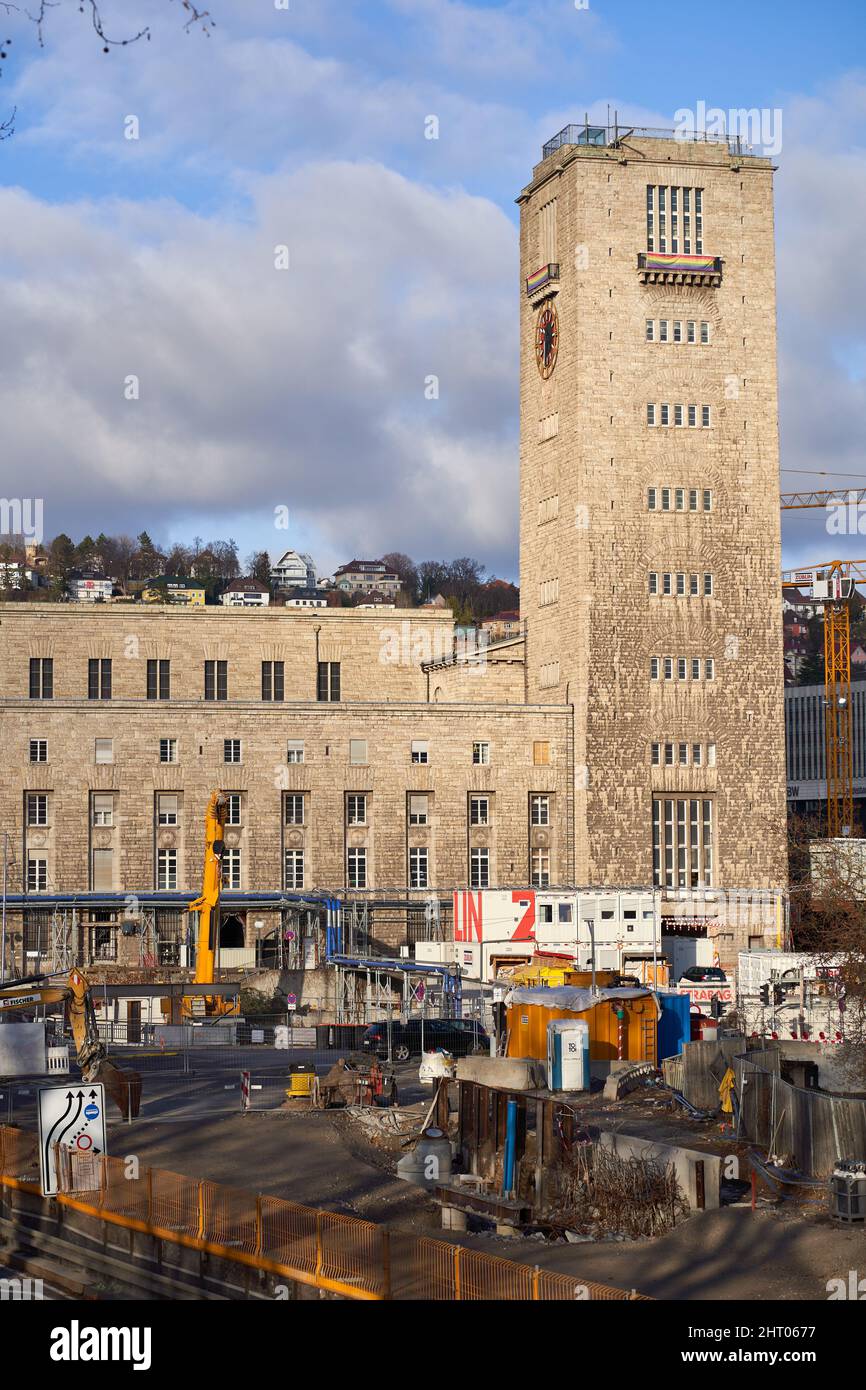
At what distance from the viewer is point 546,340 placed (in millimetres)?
98188

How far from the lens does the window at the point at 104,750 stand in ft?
301

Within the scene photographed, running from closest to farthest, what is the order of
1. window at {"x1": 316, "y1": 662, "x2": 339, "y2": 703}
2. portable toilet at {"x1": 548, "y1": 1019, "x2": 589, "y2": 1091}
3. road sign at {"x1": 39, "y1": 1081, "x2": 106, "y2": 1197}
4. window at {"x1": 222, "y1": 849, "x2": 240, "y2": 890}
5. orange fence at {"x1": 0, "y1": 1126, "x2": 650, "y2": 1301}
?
orange fence at {"x1": 0, "y1": 1126, "x2": 650, "y2": 1301} → road sign at {"x1": 39, "y1": 1081, "x2": 106, "y2": 1197} → portable toilet at {"x1": 548, "y1": 1019, "x2": 589, "y2": 1091} → window at {"x1": 222, "y1": 849, "x2": 240, "y2": 890} → window at {"x1": 316, "y1": 662, "x2": 339, "y2": 703}

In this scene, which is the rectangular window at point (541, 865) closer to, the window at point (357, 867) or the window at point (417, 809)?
the window at point (417, 809)

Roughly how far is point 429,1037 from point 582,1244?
29.5 m

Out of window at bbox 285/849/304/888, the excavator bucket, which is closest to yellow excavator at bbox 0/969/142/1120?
the excavator bucket

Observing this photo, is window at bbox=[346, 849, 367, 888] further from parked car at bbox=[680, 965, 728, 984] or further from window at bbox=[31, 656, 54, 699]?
window at bbox=[31, 656, 54, 699]

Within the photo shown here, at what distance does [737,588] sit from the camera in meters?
96.1

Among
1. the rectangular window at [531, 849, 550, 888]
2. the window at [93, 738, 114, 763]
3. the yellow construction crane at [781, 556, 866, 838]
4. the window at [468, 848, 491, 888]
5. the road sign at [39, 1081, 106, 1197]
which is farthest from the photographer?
the yellow construction crane at [781, 556, 866, 838]

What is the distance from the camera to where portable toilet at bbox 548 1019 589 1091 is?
46.9 metres

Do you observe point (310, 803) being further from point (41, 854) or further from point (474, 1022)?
point (474, 1022)

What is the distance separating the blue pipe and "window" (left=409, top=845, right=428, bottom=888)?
57572 millimetres

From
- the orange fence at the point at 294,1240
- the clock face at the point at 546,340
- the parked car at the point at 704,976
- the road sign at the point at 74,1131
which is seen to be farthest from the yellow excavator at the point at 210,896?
the road sign at the point at 74,1131

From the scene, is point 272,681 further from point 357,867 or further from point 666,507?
point 666,507
